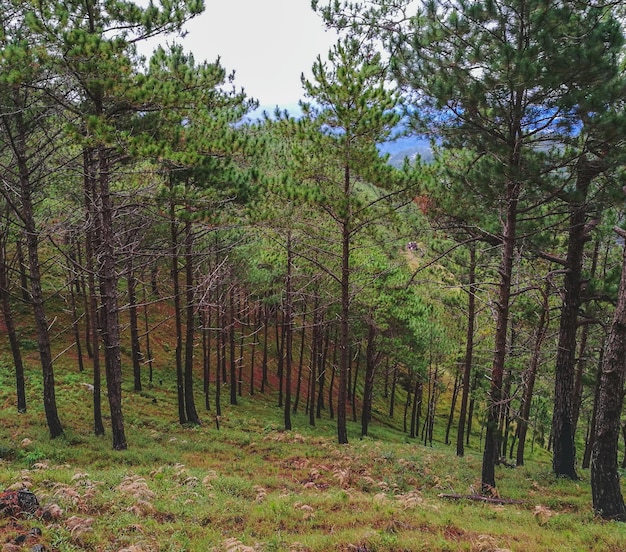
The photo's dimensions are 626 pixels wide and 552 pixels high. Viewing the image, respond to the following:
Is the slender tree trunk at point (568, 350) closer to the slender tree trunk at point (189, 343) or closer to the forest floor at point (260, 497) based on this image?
the forest floor at point (260, 497)

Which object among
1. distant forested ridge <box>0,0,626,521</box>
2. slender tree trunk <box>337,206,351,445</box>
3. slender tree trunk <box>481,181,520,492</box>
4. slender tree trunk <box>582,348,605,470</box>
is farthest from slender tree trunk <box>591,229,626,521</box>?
slender tree trunk <box>582,348,605,470</box>

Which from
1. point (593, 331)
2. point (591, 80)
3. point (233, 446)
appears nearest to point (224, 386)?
point (233, 446)

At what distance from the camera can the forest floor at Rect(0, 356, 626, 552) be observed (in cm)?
653

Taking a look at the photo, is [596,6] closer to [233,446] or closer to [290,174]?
[290,174]

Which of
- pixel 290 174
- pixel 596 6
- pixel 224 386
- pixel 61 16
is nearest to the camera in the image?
pixel 596 6

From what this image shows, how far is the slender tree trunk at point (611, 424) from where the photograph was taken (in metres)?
8.19

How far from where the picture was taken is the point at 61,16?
29.8 ft

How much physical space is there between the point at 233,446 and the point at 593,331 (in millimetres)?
16919

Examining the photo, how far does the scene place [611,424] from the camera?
27.6 ft

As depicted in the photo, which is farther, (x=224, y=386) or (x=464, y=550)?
(x=224, y=386)

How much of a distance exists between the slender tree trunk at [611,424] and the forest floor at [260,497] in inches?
19.9

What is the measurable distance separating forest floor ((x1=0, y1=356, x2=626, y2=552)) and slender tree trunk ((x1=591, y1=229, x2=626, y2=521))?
1.66ft

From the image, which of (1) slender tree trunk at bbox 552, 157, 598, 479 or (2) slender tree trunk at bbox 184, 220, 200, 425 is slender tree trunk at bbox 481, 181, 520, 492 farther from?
(2) slender tree trunk at bbox 184, 220, 200, 425

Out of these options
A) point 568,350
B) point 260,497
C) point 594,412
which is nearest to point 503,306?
point 568,350
